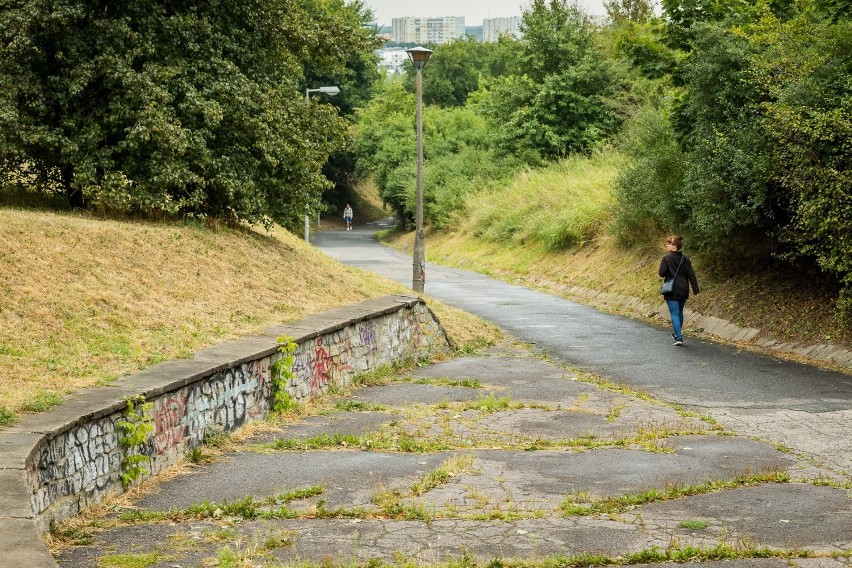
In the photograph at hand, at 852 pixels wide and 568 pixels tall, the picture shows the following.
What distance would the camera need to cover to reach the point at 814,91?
1628cm

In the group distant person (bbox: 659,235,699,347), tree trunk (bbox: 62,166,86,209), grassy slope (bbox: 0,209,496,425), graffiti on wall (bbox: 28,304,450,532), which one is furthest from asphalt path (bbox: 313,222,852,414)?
tree trunk (bbox: 62,166,86,209)

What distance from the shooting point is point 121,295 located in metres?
11.5

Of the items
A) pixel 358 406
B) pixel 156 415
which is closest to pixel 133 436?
pixel 156 415

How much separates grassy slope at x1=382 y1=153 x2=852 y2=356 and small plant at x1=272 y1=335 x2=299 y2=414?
9.02 meters

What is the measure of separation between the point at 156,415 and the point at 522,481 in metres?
2.88

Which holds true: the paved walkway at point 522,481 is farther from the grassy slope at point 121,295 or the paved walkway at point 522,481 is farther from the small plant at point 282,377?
the grassy slope at point 121,295

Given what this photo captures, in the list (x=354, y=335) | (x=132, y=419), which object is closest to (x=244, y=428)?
(x=132, y=419)

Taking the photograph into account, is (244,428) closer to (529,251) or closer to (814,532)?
(814,532)

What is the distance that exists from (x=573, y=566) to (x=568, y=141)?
3919 centimetres

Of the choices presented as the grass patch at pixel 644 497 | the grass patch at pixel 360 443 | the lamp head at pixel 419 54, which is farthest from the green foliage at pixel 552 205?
the grass patch at pixel 644 497

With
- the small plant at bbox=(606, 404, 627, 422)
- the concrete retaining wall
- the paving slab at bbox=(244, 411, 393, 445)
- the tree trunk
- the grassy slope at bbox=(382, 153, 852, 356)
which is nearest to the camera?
the concrete retaining wall

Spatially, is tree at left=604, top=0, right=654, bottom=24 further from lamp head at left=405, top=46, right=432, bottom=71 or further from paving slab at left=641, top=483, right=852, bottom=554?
paving slab at left=641, top=483, right=852, bottom=554

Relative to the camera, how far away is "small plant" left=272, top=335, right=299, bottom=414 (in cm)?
1081

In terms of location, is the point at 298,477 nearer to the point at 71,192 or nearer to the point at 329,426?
the point at 329,426
